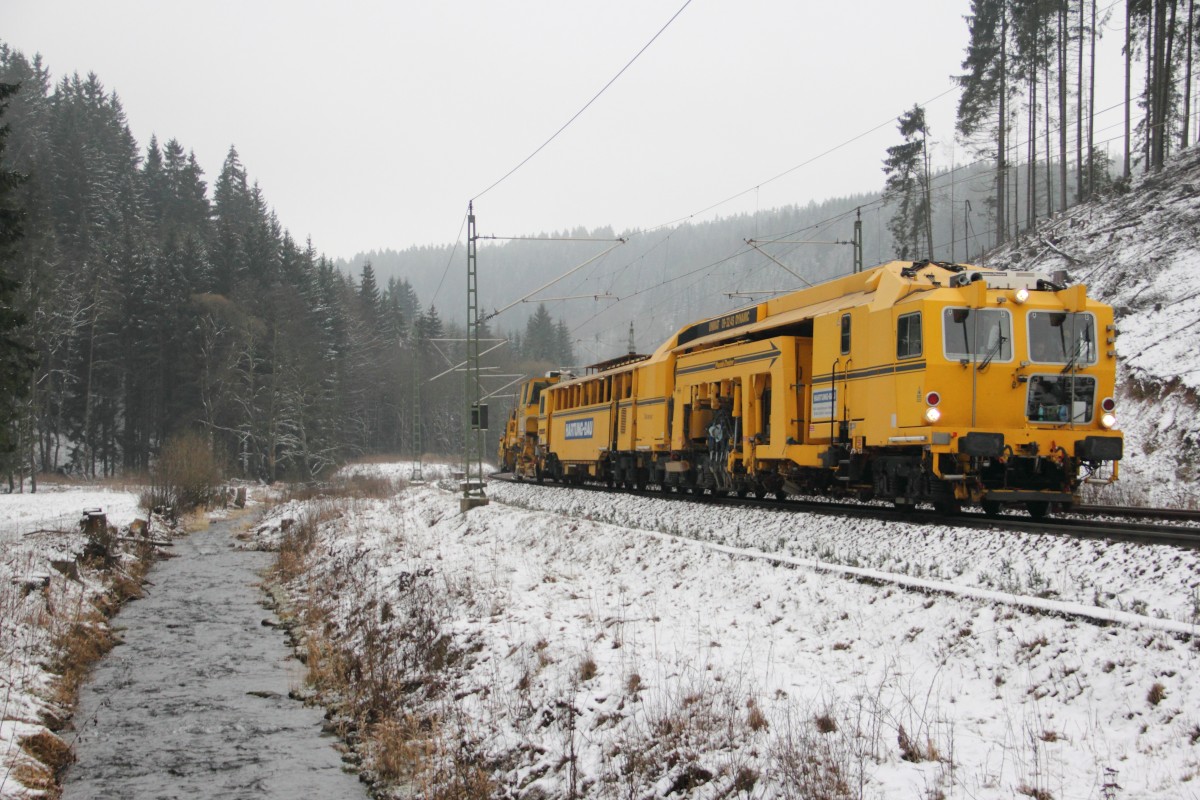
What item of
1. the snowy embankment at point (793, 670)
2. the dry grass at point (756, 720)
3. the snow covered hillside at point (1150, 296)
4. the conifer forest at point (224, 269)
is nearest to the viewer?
the snowy embankment at point (793, 670)

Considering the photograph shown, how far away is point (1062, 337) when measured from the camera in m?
12.9

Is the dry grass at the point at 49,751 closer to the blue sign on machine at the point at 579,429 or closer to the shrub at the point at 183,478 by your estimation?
the blue sign on machine at the point at 579,429

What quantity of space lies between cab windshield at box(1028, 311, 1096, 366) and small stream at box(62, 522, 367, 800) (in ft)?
33.8

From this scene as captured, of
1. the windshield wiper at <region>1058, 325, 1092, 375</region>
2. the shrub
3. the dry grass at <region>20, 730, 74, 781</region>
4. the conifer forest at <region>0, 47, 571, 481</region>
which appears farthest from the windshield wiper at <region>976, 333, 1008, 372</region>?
the conifer forest at <region>0, 47, 571, 481</region>

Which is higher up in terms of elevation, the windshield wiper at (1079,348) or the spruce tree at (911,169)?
the spruce tree at (911,169)

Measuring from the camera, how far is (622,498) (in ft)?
69.1

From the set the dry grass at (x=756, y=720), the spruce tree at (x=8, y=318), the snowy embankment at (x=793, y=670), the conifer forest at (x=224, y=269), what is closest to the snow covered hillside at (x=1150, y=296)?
the conifer forest at (x=224, y=269)

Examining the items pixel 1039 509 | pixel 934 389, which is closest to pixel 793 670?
pixel 934 389

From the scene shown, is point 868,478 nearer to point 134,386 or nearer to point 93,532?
point 93,532

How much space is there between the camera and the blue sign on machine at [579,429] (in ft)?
90.0

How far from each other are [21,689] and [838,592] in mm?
8758

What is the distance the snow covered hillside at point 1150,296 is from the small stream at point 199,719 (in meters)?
16.5

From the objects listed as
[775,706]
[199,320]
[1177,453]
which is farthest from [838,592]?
[199,320]

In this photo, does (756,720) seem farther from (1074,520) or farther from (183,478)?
(183,478)
